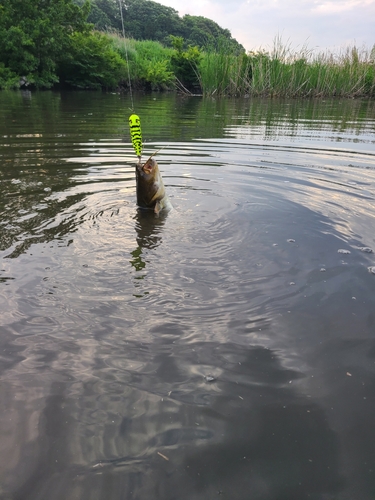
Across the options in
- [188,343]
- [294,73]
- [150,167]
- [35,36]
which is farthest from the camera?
[35,36]

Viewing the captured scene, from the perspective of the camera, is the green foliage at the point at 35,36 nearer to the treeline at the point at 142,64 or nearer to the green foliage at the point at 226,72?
the treeline at the point at 142,64

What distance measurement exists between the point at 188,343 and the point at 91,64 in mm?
29867

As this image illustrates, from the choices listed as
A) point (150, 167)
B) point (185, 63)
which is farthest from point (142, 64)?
point (150, 167)

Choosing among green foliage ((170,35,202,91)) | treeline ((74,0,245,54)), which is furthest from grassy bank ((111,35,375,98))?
treeline ((74,0,245,54))

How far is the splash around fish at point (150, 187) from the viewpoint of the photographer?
12.3 ft

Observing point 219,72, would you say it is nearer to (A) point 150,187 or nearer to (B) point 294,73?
(B) point 294,73

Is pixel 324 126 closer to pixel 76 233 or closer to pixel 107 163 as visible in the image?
pixel 107 163

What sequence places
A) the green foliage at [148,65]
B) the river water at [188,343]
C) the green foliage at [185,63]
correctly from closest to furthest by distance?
the river water at [188,343]
the green foliage at [185,63]
the green foliage at [148,65]

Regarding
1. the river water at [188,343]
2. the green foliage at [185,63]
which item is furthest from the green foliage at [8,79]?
the river water at [188,343]

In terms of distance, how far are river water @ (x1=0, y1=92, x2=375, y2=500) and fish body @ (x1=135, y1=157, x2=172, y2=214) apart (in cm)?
13

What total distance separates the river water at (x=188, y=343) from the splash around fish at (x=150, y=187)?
0.40 ft

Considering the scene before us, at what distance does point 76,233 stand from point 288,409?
249 cm

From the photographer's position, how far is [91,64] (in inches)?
1081

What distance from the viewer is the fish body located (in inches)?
147
